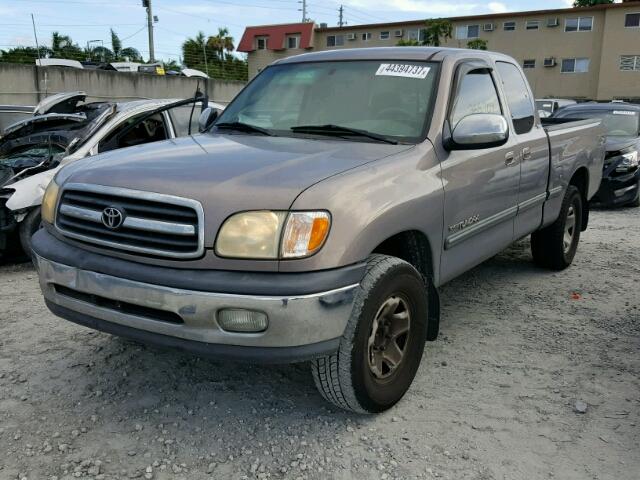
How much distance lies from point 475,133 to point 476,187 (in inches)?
16.3

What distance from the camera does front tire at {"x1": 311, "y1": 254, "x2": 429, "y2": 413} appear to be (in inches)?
106

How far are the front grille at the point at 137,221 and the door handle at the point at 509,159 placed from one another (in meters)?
2.33

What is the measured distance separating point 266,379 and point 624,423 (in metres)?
1.87

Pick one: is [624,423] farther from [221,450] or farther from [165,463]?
[165,463]

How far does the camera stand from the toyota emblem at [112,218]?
2.69m

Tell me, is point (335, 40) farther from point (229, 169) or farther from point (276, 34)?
point (229, 169)

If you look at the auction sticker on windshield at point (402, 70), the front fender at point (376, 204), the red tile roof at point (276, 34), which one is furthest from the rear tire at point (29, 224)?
the red tile roof at point (276, 34)

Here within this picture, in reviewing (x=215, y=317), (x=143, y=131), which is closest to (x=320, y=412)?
(x=215, y=317)

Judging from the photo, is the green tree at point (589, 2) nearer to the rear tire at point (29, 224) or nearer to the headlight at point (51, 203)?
the rear tire at point (29, 224)

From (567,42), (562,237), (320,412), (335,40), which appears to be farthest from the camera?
(335,40)

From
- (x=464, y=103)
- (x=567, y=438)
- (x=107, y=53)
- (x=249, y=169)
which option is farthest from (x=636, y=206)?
(x=107, y=53)

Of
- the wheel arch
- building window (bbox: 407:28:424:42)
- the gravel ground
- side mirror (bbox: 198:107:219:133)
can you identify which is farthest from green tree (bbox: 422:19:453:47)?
the wheel arch

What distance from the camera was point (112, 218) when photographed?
2.71 metres

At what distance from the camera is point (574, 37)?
4056 cm
